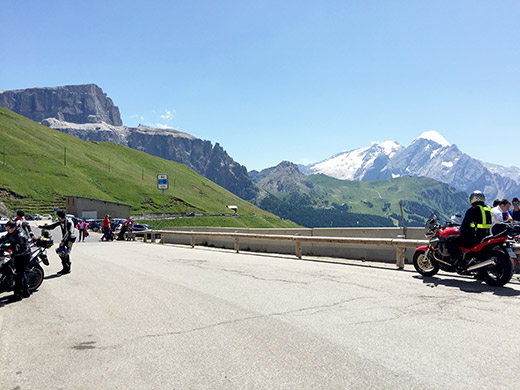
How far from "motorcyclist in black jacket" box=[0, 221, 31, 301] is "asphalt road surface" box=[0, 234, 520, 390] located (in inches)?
15.7

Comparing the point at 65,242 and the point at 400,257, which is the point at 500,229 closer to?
the point at 400,257

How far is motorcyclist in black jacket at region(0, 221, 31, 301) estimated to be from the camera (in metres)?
8.48

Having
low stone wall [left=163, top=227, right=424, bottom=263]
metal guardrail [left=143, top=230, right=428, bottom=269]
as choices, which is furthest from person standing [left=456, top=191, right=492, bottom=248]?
low stone wall [left=163, top=227, right=424, bottom=263]

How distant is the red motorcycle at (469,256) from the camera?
8.26 m

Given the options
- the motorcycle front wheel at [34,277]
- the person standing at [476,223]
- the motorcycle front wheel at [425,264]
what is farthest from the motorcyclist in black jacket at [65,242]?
the person standing at [476,223]

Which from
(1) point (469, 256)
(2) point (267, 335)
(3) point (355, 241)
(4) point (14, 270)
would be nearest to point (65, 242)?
(4) point (14, 270)

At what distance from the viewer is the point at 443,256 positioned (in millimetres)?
9281

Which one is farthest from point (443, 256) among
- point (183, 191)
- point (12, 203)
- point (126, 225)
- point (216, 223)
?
point (183, 191)

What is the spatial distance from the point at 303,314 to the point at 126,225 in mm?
31821

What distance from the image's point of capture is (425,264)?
9906 millimetres

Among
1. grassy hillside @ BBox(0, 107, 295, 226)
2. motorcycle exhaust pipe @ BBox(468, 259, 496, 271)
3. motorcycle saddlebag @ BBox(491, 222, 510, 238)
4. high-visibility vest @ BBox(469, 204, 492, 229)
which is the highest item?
grassy hillside @ BBox(0, 107, 295, 226)

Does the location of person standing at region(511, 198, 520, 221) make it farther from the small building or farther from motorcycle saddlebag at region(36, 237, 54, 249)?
the small building

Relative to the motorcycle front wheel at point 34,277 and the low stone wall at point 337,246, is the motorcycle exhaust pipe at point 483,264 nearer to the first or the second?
the low stone wall at point 337,246

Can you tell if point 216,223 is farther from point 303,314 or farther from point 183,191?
point 303,314
